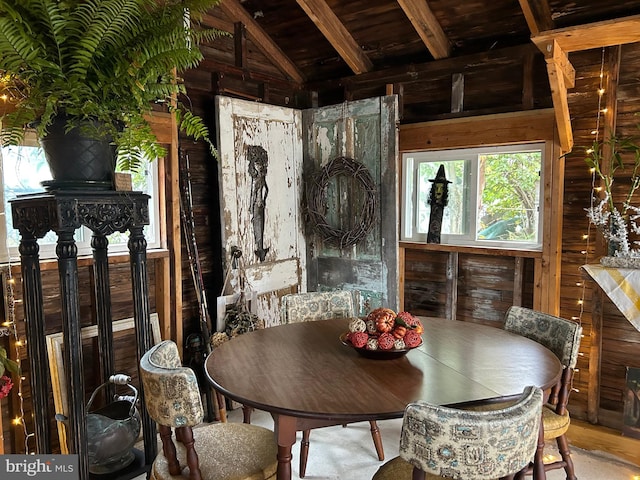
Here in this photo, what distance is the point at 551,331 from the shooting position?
2383 millimetres

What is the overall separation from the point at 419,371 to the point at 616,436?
1863mm

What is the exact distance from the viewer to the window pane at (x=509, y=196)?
3381 millimetres

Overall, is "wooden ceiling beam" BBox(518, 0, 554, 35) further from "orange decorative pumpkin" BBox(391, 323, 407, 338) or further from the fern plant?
"orange decorative pumpkin" BBox(391, 323, 407, 338)

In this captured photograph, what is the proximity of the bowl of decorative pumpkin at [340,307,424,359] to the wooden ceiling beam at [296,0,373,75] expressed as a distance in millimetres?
2371

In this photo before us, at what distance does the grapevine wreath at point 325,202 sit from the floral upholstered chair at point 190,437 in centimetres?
197

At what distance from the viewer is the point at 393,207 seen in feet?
11.8

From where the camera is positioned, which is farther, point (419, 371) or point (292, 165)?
point (292, 165)

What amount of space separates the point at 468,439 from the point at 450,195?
104 inches

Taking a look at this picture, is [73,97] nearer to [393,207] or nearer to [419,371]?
[419,371]

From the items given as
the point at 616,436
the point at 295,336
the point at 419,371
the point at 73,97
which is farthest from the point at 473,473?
the point at 616,436

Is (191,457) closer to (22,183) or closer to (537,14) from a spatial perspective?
(22,183)

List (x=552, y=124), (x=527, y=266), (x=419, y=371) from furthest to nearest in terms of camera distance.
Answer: (x=527, y=266), (x=552, y=124), (x=419, y=371)

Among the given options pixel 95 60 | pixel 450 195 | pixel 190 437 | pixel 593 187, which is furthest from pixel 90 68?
pixel 593 187

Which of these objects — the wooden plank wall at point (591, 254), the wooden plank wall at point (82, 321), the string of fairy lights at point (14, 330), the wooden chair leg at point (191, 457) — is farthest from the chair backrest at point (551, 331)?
the string of fairy lights at point (14, 330)
